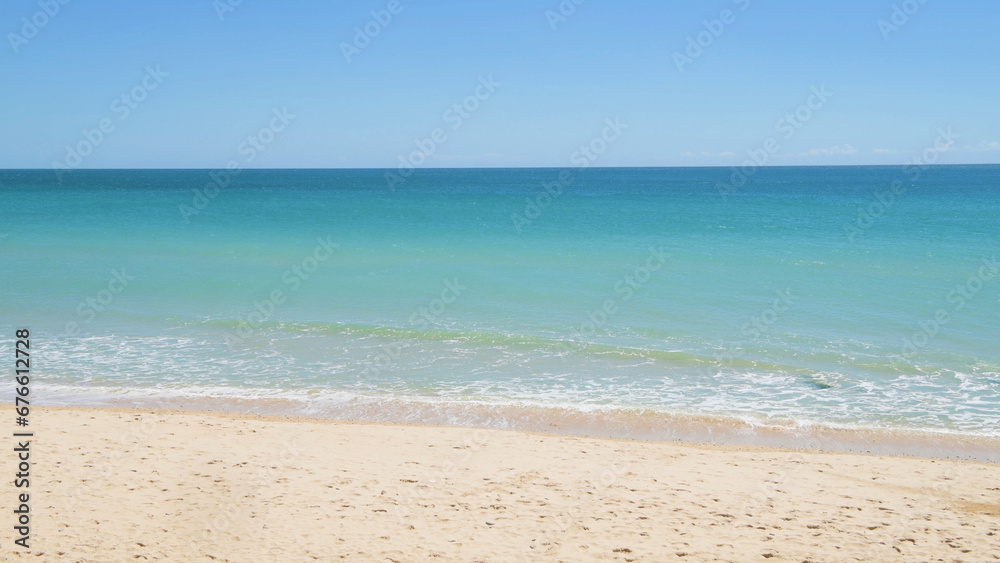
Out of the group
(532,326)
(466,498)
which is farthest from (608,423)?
(532,326)

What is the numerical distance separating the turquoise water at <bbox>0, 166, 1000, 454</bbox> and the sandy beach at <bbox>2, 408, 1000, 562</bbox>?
1.51 metres

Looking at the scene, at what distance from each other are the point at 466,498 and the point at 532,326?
8.21 meters

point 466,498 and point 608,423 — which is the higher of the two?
point 608,423

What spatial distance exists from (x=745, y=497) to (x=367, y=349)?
8.27 meters

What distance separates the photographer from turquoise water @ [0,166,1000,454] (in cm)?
1073

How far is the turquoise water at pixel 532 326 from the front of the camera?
422 inches

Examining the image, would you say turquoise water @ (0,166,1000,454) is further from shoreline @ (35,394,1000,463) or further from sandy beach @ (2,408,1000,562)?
sandy beach @ (2,408,1000,562)

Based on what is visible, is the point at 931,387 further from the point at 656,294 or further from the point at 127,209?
the point at 127,209

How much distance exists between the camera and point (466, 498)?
23.1 ft

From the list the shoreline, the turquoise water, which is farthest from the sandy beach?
the turquoise water

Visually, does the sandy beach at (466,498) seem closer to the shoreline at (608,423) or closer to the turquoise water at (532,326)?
the shoreline at (608,423)

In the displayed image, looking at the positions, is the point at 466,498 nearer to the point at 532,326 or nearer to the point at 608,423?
the point at 608,423

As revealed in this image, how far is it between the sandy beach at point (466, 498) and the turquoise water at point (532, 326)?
4.95ft

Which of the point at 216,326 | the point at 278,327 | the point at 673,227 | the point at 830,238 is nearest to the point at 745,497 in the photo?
the point at 278,327
